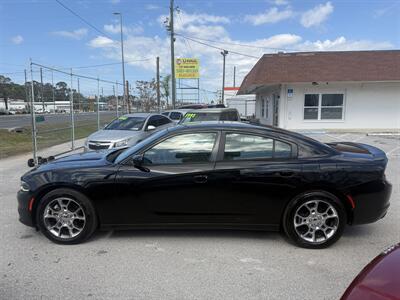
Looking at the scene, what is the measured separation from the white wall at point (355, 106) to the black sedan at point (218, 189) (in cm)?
1584

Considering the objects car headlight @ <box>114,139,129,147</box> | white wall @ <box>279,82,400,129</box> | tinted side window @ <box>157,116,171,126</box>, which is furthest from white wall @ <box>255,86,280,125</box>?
car headlight @ <box>114,139,129,147</box>

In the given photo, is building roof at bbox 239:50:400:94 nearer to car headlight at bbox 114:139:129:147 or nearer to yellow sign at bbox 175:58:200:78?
car headlight at bbox 114:139:129:147

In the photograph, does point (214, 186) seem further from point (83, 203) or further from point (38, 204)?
point (38, 204)

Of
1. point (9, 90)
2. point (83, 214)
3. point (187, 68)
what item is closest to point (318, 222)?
point (83, 214)

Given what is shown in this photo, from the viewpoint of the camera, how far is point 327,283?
3.28m

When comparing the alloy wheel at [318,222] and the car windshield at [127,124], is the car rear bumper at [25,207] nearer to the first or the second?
the alloy wheel at [318,222]

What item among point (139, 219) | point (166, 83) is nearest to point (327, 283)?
point (139, 219)

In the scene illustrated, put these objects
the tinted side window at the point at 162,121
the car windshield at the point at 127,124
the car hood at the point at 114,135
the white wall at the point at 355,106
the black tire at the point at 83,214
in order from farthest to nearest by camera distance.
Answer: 1. the white wall at the point at 355,106
2. the tinted side window at the point at 162,121
3. the car windshield at the point at 127,124
4. the car hood at the point at 114,135
5. the black tire at the point at 83,214

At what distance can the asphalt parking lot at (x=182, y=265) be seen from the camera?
316 cm

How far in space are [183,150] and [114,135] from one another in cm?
670

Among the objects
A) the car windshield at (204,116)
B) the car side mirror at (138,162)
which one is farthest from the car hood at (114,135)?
the car side mirror at (138,162)

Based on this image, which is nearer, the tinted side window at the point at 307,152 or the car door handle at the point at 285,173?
the car door handle at the point at 285,173

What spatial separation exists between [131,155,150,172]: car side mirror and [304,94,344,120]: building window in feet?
56.0

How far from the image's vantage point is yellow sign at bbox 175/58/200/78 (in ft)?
120
